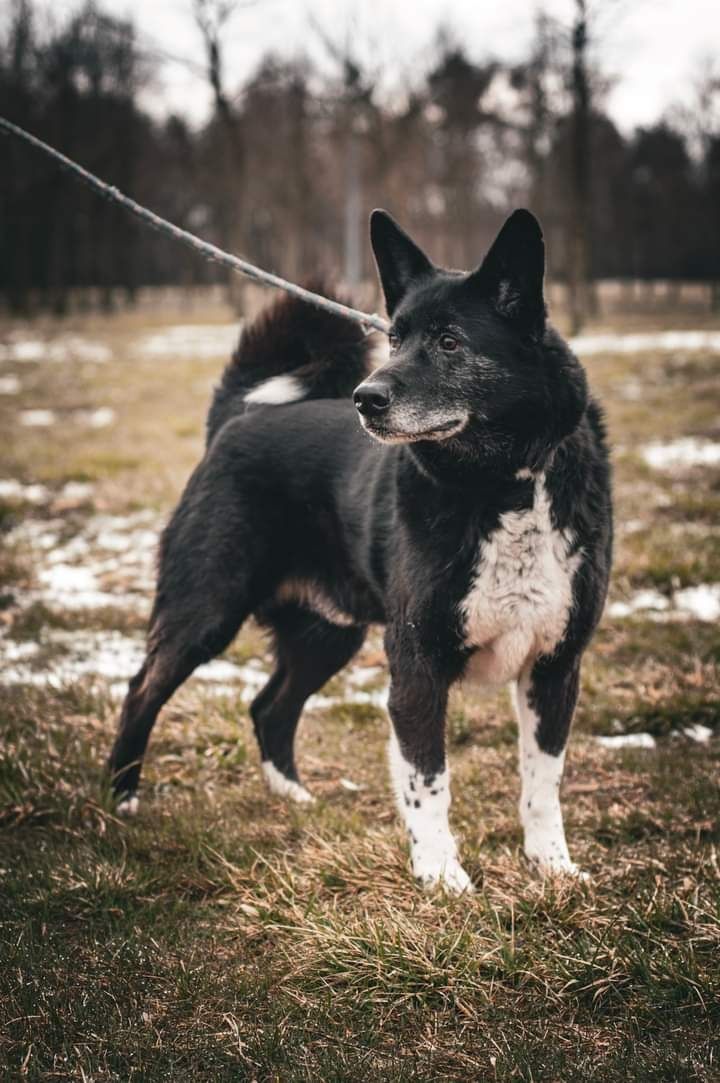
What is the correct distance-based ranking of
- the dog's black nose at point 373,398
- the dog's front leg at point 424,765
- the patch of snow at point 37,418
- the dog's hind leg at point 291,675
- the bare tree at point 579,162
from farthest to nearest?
the bare tree at point 579,162 → the patch of snow at point 37,418 → the dog's hind leg at point 291,675 → the dog's front leg at point 424,765 → the dog's black nose at point 373,398

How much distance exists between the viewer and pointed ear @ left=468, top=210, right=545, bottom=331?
2.67 m

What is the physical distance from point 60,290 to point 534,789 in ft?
108

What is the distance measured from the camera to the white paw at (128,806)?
346cm

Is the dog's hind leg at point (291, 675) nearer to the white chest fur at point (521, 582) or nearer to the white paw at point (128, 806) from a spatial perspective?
the white paw at point (128, 806)

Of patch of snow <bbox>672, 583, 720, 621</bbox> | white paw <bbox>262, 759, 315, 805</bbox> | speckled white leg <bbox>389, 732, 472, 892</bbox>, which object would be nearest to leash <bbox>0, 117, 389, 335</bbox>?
speckled white leg <bbox>389, 732, 472, 892</bbox>

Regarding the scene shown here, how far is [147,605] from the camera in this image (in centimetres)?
576

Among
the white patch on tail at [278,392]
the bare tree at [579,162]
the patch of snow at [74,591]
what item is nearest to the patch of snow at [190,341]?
the bare tree at [579,162]

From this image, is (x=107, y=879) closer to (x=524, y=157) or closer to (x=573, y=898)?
(x=573, y=898)

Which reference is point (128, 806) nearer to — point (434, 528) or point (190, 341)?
point (434, 528)

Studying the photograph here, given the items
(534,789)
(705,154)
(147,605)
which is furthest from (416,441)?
(705,154)

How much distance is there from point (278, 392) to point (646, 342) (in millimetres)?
15946

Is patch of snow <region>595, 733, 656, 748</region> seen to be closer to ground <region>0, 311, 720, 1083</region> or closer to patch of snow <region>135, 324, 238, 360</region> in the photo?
ground <region>0, 311, 720, 1083</region>

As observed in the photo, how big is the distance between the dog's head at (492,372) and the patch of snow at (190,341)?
1450 cm

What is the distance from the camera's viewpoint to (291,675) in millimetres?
3854
